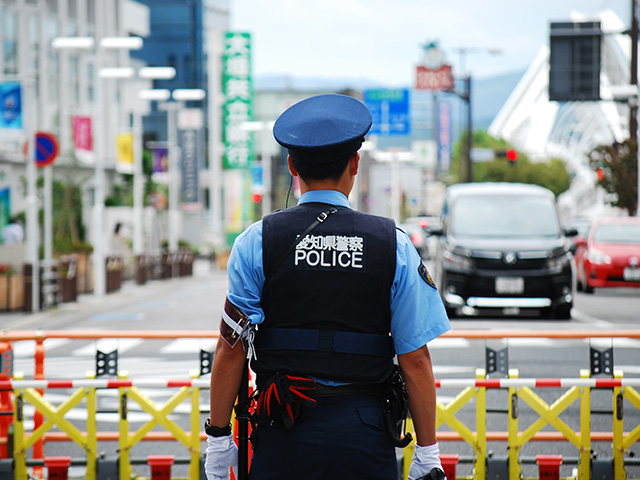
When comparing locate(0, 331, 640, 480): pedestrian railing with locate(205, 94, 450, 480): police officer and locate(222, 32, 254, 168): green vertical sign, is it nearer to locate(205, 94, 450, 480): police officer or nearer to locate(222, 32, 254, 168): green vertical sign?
locate(205, 94, 450, 480): police officer

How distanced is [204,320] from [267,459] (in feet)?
46.7

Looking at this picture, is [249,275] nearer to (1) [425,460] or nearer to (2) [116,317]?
(1) [425,460]

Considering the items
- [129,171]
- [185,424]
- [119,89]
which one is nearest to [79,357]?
[185,424]

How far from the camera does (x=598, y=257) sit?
20.9m

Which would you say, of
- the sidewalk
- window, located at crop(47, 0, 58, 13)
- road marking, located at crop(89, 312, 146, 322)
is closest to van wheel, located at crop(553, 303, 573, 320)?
road marking, located at crop(89, 312, 146, 322)

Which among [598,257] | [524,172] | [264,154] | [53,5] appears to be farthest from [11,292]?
[524,172]

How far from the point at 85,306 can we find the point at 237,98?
88.1 ft

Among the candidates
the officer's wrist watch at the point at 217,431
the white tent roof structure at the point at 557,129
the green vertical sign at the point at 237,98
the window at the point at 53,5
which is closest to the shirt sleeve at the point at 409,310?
the officer's wrist watch at the point at 217,431

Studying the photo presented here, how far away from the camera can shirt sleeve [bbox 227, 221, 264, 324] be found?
10.2ft

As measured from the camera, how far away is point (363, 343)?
3.08 meters

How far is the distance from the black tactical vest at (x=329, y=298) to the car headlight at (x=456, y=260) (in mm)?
12113

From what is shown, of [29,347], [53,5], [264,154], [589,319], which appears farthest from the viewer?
[264,154]

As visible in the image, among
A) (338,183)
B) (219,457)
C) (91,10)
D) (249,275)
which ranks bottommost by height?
(219,457)

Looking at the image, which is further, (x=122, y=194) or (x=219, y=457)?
(x=122, y=194)
